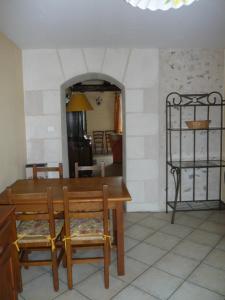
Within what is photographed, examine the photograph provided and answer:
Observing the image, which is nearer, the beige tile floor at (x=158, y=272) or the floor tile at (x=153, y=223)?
the beige tile floor at (x=158, y=272)

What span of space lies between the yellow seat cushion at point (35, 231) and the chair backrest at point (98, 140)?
831 centimetres

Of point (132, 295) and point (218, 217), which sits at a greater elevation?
point (218, 217)

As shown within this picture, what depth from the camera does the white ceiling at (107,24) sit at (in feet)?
7.28

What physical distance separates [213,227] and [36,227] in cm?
217

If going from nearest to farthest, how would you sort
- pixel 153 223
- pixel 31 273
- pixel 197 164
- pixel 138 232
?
pixel 31 273 → pixel 138 232 → pixel 153 223 → pixel 197 164

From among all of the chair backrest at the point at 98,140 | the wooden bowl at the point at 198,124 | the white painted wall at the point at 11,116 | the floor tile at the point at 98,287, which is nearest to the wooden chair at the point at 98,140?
the chair backrest at the point at 98,140

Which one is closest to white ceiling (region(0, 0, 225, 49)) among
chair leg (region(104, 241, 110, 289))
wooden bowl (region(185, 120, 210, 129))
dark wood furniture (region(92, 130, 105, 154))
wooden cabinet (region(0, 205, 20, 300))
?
wooden bowl (region(185, 120, 210, 129))

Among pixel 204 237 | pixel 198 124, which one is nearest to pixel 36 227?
pixel 204 237

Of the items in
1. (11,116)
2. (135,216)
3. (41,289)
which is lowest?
(41,289)

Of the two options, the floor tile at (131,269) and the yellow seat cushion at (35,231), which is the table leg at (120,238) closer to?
the floor tile at (131,269)

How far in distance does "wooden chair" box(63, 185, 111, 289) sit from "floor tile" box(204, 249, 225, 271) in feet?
3.40

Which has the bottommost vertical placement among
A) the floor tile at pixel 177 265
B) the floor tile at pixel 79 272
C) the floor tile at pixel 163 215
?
the floor tile at pixel 79 272

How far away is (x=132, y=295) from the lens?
6.82 feet

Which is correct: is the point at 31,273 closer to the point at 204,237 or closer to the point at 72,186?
the point at 72,186
